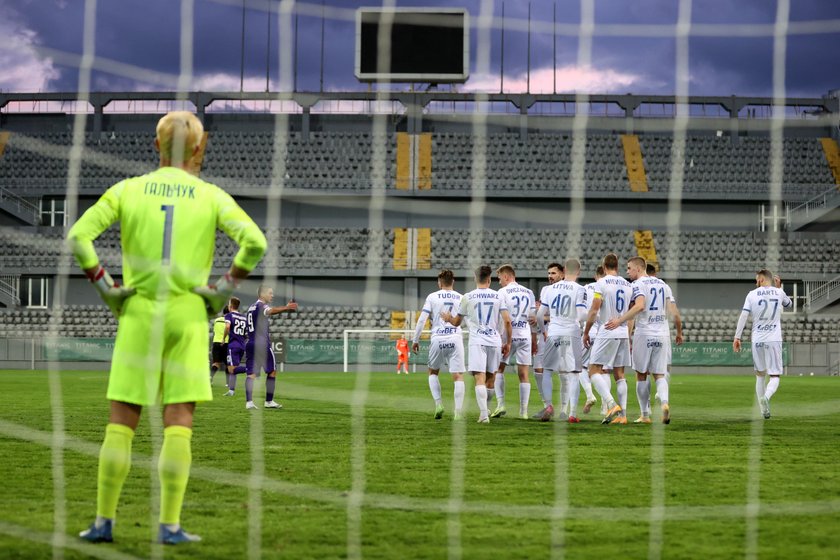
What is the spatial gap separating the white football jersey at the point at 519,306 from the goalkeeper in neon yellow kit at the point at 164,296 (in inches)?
320

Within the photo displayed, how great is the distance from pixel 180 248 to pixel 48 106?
137 feet

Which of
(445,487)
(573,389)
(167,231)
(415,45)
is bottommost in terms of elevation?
(445,487)

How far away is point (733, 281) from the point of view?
1512 inches

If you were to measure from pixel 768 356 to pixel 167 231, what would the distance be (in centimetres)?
1075

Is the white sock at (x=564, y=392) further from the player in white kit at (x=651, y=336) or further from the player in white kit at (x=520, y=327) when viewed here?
the player in white kit at (x=651, y=336)

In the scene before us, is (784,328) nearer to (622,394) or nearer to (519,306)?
(622,394)

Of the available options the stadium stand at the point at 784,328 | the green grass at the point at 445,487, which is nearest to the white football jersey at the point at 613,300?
the green grass at the point at 445,487

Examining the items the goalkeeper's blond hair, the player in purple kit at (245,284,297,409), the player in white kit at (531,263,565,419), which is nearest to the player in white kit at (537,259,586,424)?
the player in white kit at (531,263,565,419)

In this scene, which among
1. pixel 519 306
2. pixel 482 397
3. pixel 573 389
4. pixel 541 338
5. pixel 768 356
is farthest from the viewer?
pixel 541 338

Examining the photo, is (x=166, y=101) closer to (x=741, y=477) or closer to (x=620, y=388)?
(x=620, y=388)

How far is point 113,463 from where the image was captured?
5.07 m

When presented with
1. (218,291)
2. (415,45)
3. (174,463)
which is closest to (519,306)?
(218,291)

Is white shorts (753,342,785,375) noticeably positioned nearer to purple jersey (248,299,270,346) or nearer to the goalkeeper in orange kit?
purple jersey (248,299,270,346)

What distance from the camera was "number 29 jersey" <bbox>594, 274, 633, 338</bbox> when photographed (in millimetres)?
12523
